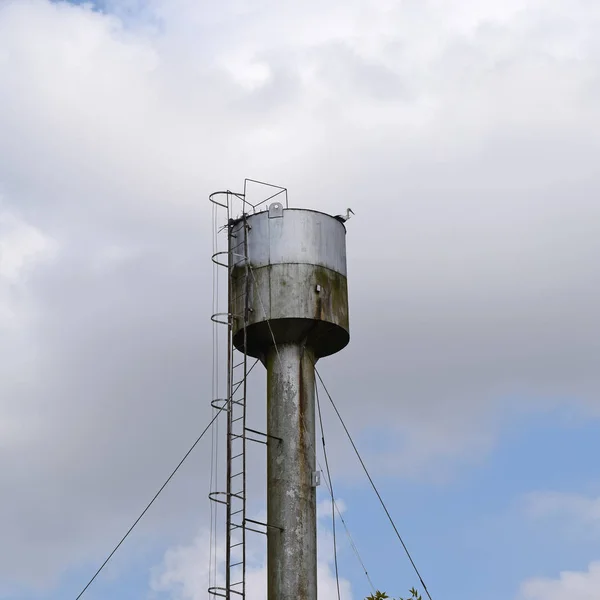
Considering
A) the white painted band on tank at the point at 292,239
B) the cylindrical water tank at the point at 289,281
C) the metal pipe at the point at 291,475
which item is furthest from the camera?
the white painted band on tank at the point at 292,239

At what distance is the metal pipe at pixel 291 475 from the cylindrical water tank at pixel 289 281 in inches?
25.9

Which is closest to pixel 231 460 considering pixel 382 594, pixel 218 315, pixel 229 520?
pixel 229 520

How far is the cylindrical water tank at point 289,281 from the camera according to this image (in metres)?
35.4

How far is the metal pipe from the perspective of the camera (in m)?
33.7

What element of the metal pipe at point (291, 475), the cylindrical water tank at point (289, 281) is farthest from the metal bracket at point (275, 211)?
the metal pipe at point (291, 475)

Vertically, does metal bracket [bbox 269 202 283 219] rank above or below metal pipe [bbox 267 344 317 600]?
above

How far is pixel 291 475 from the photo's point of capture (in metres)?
34.6

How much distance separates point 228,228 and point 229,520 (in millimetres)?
8723

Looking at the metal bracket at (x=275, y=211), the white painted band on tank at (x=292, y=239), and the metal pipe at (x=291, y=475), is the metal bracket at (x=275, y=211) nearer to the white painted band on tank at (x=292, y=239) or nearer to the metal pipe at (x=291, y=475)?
the white painted band on tank at (x=292, y=239)

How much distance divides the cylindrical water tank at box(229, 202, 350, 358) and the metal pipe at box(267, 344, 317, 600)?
66cm

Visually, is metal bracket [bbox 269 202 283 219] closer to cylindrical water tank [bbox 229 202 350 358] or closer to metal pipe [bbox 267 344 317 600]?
cylindrical water tank [bbox 229 202 350 358]

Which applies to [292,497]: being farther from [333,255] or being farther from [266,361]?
[333,255]

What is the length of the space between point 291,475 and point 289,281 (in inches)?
207

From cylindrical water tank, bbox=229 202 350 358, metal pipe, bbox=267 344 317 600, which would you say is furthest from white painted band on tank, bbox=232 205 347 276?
metal pipe, bbox=267 344 317 600
